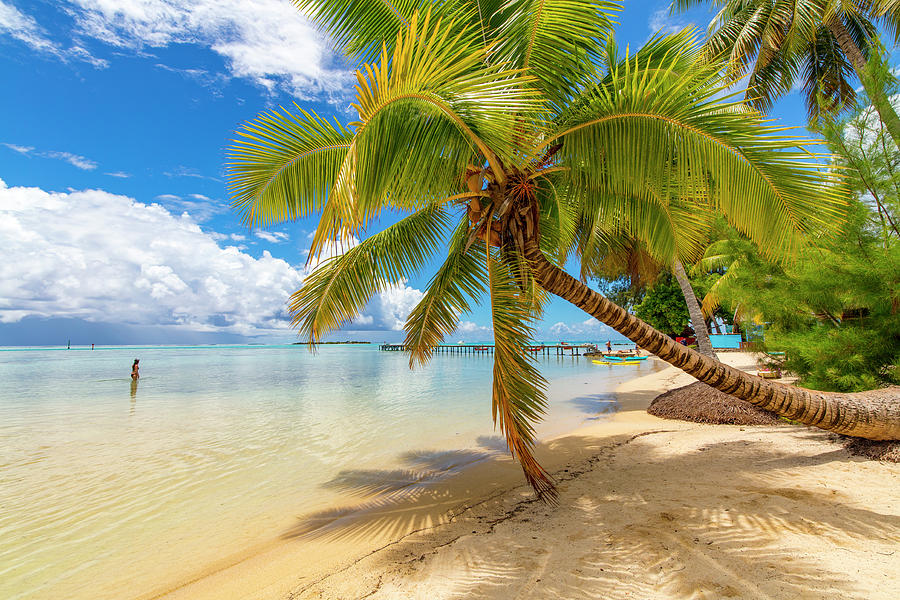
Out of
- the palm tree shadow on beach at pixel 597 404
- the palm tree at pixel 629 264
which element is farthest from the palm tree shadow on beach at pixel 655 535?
the palm tree shadow on beach at pixel 597 404

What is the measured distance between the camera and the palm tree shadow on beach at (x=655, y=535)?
2.78m

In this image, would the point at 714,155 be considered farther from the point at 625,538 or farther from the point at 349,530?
the point at 349,530

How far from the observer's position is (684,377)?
63.1 ft

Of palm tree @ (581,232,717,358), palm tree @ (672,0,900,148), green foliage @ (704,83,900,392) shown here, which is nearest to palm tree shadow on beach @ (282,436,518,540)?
palm tree @ (581,232,717,358)

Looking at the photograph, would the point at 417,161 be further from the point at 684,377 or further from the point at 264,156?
the point at 684,377

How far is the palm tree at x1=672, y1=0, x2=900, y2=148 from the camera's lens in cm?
996

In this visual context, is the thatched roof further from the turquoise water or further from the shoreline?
the shoreline

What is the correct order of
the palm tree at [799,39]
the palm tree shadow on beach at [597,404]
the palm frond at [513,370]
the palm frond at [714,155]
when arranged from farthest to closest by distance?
the palm tree shadow on beach at [597,404], the palm tree at [799,39], the palm frond at [513,370], the palm frond at [714,155]

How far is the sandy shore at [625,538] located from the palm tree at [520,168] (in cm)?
71

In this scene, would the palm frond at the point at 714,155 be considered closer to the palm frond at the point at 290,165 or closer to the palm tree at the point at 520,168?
the palm tree at the point at 520,168

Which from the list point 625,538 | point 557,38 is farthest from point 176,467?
point 557,38

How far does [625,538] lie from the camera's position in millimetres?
3504

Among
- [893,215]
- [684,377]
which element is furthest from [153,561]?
[684,377]

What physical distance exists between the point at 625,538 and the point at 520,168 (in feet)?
10.6
